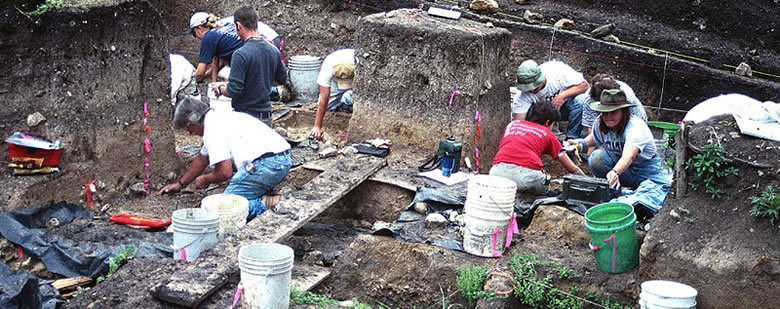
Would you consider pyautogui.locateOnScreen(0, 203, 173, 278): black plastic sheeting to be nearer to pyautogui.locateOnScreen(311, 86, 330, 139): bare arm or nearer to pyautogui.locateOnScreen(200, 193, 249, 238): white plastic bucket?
pyautogui.locateOnScreen(200, 193, 249, 238): white plastic bucket

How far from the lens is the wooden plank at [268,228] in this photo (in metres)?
5.70

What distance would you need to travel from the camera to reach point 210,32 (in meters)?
10.2

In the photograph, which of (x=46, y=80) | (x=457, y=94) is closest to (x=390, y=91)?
(x=457, y=94)

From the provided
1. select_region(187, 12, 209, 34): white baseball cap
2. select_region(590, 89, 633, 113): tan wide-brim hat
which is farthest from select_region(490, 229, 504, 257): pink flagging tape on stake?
select_region(187, 12, 209, 34): white baseball cap

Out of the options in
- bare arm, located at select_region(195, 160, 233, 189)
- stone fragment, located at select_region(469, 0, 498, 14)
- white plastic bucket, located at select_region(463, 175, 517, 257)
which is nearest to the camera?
white plastic bucket, located at select_region(463, 175, 517, 257)

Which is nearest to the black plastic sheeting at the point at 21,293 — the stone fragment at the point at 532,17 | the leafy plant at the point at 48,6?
the leafy plant at the point at 48,6

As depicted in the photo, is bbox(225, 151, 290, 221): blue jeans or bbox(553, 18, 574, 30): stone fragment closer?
bbox(225, 151, 290, 221): blue jeans

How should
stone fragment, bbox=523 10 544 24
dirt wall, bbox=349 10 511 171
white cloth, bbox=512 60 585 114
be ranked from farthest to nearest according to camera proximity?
stone fragment, bbox=523 10 544 24, white cloth, bbox=512 60 585 114, dirt wall, bbox=349 10 511 171

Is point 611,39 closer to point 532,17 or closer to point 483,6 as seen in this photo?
point 532,17

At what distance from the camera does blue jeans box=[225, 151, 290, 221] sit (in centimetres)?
735

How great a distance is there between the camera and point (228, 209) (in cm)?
674

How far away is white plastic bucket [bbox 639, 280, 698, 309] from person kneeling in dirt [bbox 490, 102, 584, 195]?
2063 millimetres

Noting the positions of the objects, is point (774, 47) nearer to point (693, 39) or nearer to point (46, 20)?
point (693, 39)

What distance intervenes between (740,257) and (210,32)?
21.1ft
